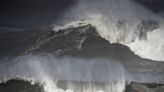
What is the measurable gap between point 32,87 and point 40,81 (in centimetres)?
54

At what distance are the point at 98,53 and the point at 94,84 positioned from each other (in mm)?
2363

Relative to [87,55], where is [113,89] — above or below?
below

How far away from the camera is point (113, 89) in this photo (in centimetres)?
1814

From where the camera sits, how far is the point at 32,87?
16.5 meters

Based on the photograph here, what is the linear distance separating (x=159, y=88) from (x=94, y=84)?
3802 mm

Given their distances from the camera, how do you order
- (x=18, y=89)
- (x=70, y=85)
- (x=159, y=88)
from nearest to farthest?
(x=18, y=89) → (x=70, y=85) → (x=159, y=88)

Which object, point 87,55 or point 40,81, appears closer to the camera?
point 40,81

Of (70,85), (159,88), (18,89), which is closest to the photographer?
(18,89)

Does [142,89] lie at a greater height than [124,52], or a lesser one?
lesser

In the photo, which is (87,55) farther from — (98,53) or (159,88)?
(159,88)

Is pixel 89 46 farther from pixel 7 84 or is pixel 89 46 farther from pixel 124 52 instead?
pixel 7 84

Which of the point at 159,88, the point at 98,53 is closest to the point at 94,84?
the point at 98,53

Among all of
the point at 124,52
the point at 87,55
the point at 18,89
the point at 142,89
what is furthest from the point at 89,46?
the point at 18,89

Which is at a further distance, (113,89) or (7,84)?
(113,89)
